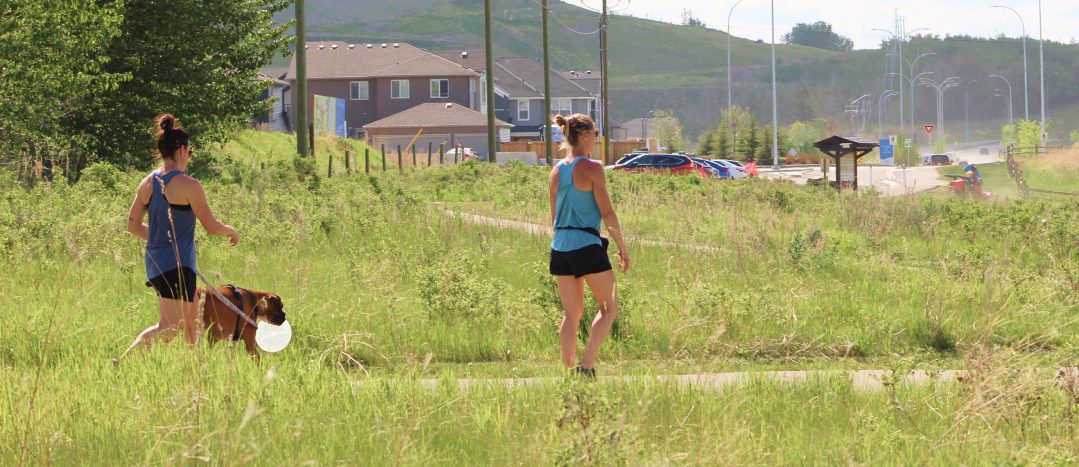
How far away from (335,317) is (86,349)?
7.17 ft

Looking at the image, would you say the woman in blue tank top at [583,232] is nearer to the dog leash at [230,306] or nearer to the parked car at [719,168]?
the dog leash at [230,306]

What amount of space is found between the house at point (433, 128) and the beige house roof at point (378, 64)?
8448mm

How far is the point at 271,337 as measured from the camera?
744 cm

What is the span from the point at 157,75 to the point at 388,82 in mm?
72571

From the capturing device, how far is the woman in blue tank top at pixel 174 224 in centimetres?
730

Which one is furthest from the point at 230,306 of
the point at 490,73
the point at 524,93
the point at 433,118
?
the point at 524,93

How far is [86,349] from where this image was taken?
820cm

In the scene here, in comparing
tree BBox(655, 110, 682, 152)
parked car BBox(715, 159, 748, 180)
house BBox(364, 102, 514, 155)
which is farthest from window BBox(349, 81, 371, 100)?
parked car BBox(715, 159, 748, 180)

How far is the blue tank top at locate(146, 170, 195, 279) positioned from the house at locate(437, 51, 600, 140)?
100974 mm

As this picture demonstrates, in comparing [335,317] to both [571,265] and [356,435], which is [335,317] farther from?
[356,435]

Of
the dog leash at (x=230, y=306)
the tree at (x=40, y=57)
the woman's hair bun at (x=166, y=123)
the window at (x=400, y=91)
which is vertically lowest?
the dog leash at (x=230, y=306)

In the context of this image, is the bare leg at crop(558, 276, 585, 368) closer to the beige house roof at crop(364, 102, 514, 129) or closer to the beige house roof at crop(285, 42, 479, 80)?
the beige house roof at crop(364, 102, 514, 129)

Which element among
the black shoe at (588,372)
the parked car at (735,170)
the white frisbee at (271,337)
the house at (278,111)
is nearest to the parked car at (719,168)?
the parked car at (735,170)

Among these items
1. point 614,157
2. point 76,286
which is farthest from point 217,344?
point 614,157
